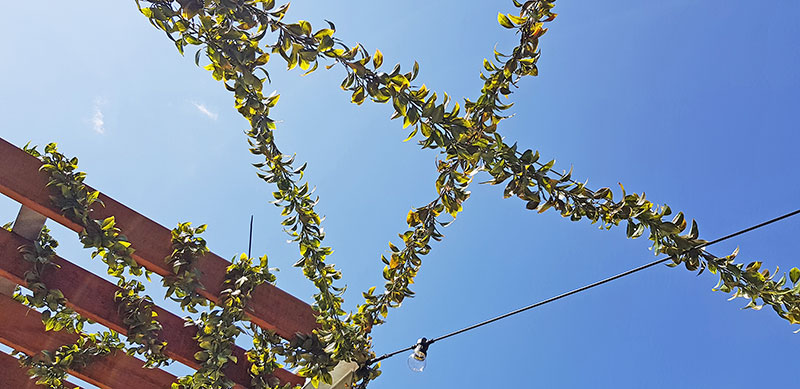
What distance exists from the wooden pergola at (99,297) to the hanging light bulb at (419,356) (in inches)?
15.4

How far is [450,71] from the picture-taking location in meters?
3.56

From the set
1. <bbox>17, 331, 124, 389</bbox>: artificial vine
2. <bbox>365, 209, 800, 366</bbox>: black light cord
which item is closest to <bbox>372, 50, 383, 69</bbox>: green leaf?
<bbox>365, 209, 800, 366</bbox>: black light cord

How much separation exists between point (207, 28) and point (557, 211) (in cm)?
85

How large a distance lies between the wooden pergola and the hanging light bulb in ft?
1.28

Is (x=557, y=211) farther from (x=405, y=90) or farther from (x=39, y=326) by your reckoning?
(x=39, y=326)

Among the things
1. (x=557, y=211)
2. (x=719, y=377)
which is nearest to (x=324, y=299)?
(x=557, y=211)

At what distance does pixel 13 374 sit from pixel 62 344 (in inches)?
7.7

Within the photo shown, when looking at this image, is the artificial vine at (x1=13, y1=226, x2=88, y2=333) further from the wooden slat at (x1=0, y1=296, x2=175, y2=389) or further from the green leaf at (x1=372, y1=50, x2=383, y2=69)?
the green leaf at (x1=372, y1=50, x2=383, y2=69)

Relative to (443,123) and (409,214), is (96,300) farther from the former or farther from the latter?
(443,123)

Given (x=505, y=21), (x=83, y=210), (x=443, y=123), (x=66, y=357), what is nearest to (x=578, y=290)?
(x=443, y=123)

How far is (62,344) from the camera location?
191 cm

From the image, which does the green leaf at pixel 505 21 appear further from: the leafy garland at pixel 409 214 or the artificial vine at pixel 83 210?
the artificial vine at pixel 83 210

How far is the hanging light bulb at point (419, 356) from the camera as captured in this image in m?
1.59

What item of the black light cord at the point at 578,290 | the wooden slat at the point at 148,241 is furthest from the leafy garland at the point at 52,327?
the black light cord at the point at 578,290
